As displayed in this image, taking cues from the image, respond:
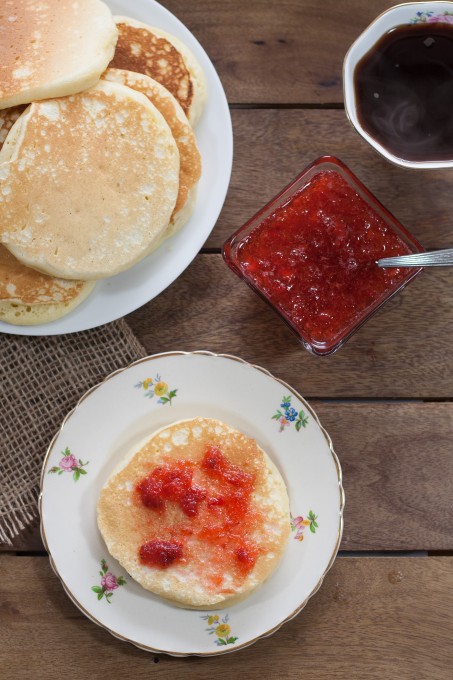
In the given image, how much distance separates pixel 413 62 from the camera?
6.17 feet

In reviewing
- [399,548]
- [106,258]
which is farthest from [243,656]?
[106,258]

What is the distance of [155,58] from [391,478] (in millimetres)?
1390

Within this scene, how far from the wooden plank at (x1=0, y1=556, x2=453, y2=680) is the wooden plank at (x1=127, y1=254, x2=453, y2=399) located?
0.54 meters

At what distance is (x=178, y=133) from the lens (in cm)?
183

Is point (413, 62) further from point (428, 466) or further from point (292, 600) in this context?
point (292, 600)

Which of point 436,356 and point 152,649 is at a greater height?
point 436,356

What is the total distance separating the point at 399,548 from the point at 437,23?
1510 mm

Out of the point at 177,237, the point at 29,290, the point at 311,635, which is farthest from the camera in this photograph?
the point at 311,635

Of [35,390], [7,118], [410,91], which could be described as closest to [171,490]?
[35,390]

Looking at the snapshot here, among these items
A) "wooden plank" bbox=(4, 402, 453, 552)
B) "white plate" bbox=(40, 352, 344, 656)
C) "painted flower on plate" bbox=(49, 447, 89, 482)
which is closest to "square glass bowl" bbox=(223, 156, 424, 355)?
"white plate" bbox=(40, 352, 344, 656)

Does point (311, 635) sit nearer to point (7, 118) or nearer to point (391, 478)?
point (391, 478)

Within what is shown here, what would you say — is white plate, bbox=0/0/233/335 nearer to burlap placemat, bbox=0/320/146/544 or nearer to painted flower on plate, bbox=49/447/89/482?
burlap placemat, bbox=0/320/146/544

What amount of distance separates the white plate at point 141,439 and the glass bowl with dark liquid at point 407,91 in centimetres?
75

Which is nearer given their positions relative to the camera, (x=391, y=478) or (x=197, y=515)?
(x=197, y=515)
